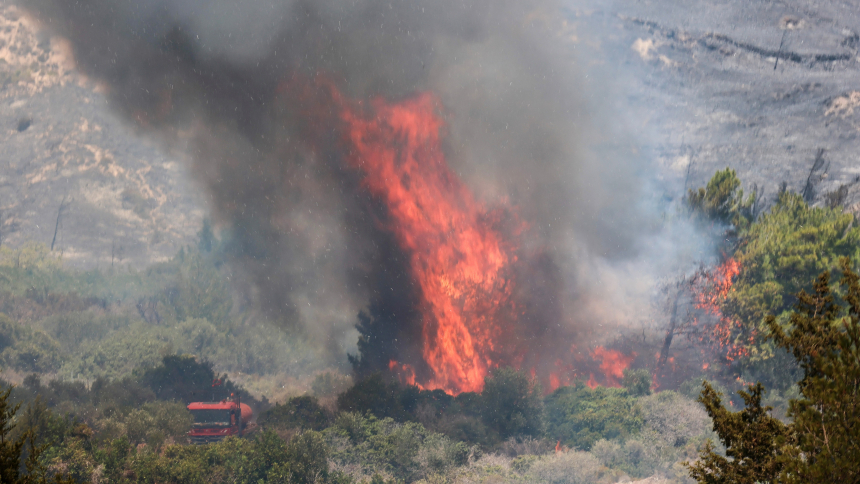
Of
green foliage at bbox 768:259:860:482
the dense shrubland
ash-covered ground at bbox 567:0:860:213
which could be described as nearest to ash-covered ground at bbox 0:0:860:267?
ash-covered ground at bbox 567:0:860:213

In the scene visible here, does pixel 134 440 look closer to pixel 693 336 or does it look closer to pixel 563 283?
pixel 563 283

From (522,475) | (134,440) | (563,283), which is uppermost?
(563,283)

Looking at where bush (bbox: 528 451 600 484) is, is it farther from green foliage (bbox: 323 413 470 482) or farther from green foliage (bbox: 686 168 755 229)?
green foliage (bbox: 686 168 755 229)

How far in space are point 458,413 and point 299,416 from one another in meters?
11.1

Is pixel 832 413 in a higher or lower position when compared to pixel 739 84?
lower

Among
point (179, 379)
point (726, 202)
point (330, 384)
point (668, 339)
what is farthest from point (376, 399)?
point (726, 202)

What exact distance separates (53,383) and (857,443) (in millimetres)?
54051

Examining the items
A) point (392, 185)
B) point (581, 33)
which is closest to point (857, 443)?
point (392, 185)

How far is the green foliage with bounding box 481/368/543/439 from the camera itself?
A: 4491 centimetres

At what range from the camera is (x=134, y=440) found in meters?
38.9

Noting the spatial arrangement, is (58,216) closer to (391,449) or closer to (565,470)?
(391,449)

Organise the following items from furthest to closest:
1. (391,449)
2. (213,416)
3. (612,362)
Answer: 1. (612,362)
2. (213,416)
3. (391,449)

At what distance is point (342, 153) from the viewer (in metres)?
61.4

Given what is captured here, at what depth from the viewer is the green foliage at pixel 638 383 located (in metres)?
50.6
